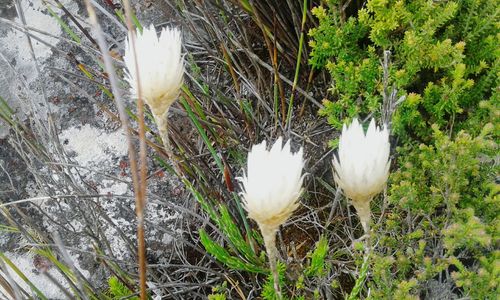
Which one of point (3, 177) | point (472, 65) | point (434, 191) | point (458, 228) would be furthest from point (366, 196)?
point (3, 177)

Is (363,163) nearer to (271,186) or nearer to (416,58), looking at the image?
(271,186)

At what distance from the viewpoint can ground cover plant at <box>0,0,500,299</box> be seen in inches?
50.6

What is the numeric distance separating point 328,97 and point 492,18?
1.65ft

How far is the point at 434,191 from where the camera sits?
1.28m

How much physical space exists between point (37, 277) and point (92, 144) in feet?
1.47

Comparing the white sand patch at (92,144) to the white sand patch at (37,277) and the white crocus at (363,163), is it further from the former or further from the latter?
the white crocus at (363,163)

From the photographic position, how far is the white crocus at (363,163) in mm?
984

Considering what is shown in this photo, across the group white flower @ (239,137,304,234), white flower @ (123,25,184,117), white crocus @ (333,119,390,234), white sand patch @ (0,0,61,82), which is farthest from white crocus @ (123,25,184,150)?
white sand patch @ (0,0,61,82)

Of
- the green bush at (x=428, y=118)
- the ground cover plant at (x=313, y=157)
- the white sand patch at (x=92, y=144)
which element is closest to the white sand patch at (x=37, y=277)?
the ground cover plant at (x=313, y=157)

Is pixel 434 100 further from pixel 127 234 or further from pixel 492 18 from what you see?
pixel 127 234

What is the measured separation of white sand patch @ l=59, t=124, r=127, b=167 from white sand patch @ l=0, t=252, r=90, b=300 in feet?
1.08

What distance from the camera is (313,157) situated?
1705 millimetres

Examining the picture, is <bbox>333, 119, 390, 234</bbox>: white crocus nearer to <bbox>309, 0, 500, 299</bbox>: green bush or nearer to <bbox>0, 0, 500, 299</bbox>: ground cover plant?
<bbox>0, 0, 500, 299</bbox>: ground cover plant

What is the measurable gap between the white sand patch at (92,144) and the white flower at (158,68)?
74cm
